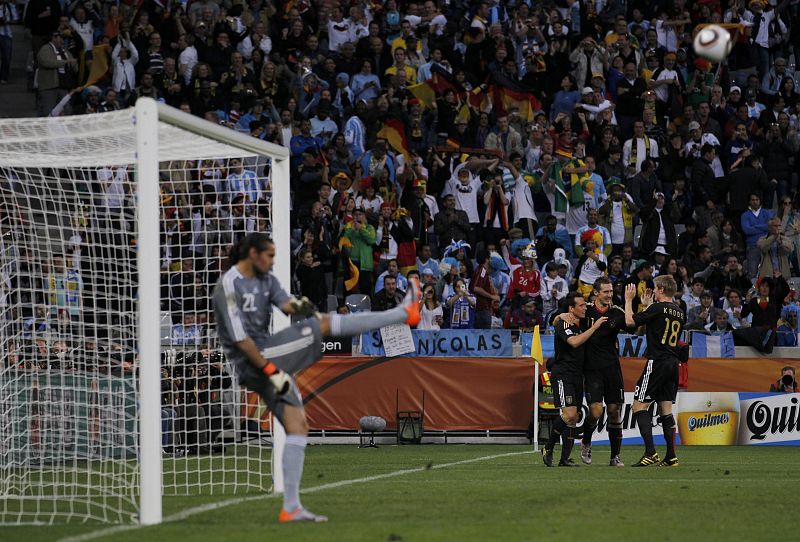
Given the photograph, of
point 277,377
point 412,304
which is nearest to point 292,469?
point 277,377

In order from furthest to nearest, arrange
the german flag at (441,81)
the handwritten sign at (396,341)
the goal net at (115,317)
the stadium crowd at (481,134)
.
Answer: the german flag at (441,81) < the stadium crowd at (481,134) < the handwritten sign at (396,341) < the goal net at (115,317)

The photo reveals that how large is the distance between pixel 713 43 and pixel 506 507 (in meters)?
4.46

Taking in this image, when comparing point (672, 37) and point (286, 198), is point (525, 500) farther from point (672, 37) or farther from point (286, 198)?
point (672, 37)

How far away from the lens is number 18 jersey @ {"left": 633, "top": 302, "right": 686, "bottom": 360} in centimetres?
1591

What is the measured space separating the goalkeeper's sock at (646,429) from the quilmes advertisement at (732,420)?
5611mm

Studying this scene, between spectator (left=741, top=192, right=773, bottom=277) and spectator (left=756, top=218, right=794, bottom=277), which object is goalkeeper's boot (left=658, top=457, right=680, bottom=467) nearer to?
spectator (left=756, top=218, right=794, bottom=277)

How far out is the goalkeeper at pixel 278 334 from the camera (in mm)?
9398

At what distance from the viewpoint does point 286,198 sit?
12.2m

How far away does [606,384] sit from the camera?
16156 mm

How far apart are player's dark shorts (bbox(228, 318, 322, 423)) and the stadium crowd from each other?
41.7 ft

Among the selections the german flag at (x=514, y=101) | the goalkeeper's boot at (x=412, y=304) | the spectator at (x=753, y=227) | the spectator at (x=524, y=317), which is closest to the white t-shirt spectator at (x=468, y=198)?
the spectator at (x=524, y=317)

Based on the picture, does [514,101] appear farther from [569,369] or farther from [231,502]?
[231,502]

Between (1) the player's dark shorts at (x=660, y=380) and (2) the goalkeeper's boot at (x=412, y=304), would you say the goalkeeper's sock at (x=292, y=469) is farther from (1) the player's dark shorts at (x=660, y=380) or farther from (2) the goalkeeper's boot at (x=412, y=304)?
(1) the player's dark shorts at (x=660, y=380)

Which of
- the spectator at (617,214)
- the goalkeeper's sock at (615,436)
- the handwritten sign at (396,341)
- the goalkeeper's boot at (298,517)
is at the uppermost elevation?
the spectator at (617,214)
